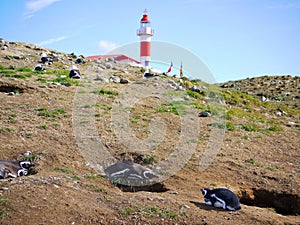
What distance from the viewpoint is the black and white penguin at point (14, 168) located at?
23.4ft

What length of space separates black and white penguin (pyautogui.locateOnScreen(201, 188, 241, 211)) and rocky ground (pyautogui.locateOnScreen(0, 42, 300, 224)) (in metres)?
0.14

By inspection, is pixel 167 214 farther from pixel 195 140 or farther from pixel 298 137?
pixel 298 137

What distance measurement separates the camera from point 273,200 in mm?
8156

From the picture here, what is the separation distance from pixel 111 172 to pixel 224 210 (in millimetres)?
2100

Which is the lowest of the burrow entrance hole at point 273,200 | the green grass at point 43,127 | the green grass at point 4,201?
the burrow entrance hole at point 273,200

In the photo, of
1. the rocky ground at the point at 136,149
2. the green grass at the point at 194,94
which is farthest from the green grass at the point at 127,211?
the green grass at the point at 194,94

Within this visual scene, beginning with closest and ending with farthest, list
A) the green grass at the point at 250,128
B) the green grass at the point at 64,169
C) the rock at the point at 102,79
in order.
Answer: the green grass at the point at 64,169
the green grass at the point at 250,128
the rock at the point at 102,79

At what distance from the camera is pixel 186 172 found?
335 inches

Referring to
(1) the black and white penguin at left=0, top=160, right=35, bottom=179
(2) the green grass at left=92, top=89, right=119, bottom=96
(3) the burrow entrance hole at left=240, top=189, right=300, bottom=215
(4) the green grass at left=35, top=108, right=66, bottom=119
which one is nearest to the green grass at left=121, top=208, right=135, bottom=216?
(1) the black and white penguin at left=0, top=160, right=35, bottom=179

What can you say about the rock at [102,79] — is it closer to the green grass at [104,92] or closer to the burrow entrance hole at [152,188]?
the green grass at [104,92]

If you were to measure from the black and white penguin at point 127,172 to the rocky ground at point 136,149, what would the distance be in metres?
0.20

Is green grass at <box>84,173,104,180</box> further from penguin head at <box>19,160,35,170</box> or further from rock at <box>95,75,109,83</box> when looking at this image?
rock at <box>95,75,109,83</box>

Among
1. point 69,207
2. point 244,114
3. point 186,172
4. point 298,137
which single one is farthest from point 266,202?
point 244,114

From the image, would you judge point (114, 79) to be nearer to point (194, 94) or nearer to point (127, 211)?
point (194, 94)
